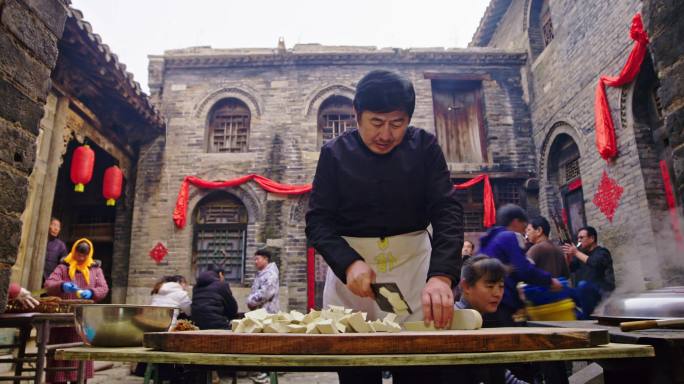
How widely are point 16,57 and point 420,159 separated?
89.6 inches

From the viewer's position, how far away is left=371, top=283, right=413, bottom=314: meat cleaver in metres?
1.65

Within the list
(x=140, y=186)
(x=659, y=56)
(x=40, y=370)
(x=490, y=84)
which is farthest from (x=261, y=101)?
(x=659, y=56)

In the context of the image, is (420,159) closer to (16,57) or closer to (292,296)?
(16,57)

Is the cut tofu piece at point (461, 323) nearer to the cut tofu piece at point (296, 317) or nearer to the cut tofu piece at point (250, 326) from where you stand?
the cut tofu piece at point (296, 317)

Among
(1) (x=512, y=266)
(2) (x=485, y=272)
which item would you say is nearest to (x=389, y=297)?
(2) (x=485, y=272)

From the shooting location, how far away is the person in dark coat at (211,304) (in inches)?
228

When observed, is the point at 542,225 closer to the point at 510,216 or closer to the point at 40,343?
the point at 510,216

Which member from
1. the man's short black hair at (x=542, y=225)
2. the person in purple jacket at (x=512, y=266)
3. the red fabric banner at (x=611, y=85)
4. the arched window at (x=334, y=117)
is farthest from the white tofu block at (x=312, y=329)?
the arched window at (x=334, y=117)

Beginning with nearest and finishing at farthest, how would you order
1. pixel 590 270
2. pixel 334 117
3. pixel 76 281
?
pixel 76 281 → pixel 590 270 → pixel 334 117

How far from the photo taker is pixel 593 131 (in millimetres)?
8781

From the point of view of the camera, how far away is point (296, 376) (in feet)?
22.8

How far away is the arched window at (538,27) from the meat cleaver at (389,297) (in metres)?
11.6

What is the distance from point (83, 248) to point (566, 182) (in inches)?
384

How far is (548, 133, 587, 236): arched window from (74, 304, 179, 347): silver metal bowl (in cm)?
980
